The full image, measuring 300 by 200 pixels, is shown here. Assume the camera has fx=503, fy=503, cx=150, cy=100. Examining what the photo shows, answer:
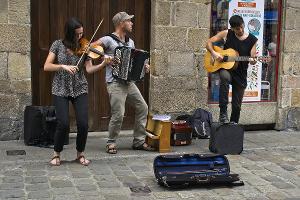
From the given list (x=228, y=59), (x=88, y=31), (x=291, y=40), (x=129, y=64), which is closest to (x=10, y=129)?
(x=88, y=31)

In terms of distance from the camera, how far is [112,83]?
659 cm

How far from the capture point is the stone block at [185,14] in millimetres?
7824

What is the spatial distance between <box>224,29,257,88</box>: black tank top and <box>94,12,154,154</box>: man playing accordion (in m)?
1.30

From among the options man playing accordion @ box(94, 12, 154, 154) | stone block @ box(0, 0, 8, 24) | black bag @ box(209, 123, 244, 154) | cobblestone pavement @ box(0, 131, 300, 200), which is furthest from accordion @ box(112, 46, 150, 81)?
stone block @ box(0, 0, 8, 24)

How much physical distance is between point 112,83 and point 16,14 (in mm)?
1770

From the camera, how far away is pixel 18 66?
717cm

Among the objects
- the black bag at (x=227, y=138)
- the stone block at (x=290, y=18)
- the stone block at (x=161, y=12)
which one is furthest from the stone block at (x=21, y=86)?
the stone block at (x=290, y=18)

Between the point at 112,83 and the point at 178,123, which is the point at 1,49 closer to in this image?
the point at 112,83

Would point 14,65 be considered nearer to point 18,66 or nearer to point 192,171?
point 18,66

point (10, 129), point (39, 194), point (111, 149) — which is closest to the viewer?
point (39, 194)

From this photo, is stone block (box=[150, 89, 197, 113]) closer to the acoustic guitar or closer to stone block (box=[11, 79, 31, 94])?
the acoustic guitar

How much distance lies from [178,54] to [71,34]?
99.0 inches

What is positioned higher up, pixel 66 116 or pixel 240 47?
pixel 240 47

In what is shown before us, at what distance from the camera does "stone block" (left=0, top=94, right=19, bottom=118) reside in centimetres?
716
